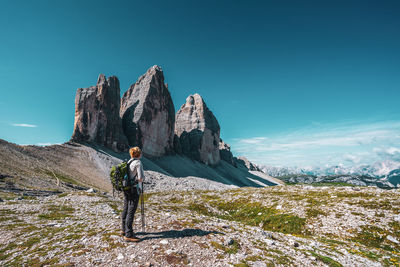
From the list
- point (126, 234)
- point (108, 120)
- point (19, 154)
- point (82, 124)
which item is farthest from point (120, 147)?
point (126, 234)

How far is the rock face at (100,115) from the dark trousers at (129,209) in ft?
338

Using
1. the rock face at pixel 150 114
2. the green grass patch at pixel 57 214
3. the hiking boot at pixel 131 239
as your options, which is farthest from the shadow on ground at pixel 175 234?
the rock face at pixel 150 114

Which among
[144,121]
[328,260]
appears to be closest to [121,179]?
[328,260]

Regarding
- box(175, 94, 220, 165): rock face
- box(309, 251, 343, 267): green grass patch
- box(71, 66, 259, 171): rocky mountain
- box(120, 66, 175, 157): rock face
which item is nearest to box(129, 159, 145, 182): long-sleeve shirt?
box(309, 251, 343, 267): green grass patch

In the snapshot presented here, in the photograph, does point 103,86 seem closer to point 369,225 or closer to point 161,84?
point 161,84

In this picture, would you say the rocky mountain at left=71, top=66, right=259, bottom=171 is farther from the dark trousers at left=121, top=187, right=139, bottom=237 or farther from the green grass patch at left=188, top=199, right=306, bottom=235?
the dark trousers at left=121, top=187, right=139, bottom=237

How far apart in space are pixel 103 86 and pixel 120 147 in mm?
A: 36143

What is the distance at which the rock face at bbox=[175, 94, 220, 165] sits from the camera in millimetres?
178750

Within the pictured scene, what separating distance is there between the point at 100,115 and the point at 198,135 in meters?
93.2

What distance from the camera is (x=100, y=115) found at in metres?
107

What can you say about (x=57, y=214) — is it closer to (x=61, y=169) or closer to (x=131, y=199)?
(x=131, y=199)

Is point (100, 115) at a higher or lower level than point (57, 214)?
higher

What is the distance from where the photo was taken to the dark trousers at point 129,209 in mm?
9695

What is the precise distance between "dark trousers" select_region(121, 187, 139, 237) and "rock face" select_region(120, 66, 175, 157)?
121339 mm
